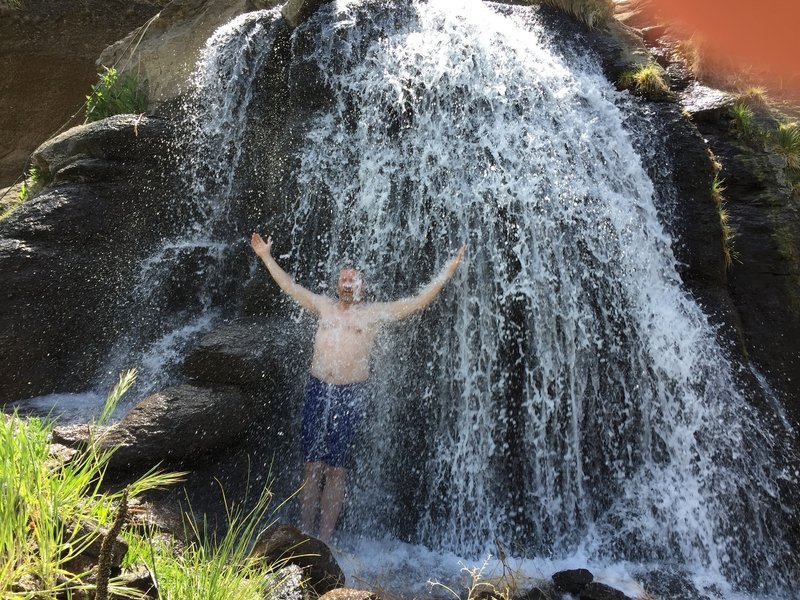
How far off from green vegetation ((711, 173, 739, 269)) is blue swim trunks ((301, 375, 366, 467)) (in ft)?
12.4

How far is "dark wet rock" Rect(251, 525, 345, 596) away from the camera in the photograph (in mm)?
3441

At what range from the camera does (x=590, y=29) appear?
7.76 m

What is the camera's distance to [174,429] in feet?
15.6

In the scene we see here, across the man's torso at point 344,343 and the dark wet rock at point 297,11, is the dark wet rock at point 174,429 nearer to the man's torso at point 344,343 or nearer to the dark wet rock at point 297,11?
the man's torso at point 344,343

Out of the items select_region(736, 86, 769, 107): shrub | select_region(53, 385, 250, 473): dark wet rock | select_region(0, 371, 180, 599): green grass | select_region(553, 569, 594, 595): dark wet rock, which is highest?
select_region(0, 371, 180, 599): green grass

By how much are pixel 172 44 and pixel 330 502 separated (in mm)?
7281

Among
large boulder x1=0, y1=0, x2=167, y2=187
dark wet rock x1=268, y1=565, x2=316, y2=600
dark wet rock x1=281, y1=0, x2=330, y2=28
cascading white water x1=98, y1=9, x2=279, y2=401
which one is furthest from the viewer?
large boulder x1=0, y1=0, x2=167, y2=187

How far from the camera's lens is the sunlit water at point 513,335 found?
4887 millimetres

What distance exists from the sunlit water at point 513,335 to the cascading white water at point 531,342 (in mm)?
18

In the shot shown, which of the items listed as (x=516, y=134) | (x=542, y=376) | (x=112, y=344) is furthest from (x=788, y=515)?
(x=112, y=344)

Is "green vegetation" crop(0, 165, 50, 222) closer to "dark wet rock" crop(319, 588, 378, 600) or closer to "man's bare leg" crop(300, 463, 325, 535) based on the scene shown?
"man's bare leg" crop(300, 463, 325, 535)

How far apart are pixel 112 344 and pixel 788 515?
6603 mm

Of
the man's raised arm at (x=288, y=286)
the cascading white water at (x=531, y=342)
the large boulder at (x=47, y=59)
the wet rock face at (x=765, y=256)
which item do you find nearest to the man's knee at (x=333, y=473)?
the cascading white water at (x=531, y=342)

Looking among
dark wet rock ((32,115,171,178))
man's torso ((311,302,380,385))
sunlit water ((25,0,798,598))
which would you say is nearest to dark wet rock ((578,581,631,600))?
sunlit water ((25,0,798,598))
